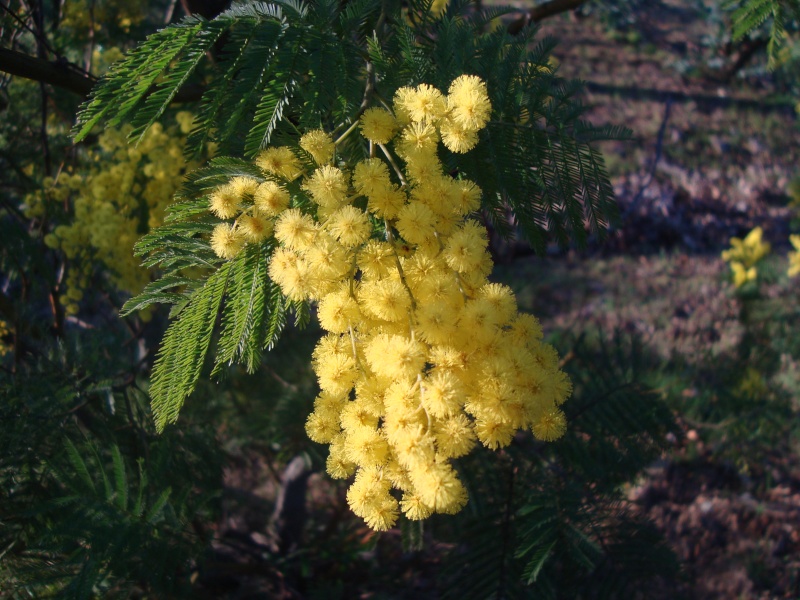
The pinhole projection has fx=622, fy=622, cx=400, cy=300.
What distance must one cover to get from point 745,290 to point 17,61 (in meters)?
4.91

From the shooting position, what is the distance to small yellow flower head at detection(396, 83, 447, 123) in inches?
37.7

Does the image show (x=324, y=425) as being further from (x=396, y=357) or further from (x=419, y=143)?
(x=419, y=143)

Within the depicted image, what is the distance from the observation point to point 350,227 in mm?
916

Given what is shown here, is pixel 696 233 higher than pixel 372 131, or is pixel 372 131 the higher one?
pixel 372 131

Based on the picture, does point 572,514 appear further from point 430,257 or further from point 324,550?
point 324,550

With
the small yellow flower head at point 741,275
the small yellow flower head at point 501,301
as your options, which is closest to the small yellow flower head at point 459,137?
the small yellow flower head at point 501,301

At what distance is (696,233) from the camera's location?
6.01 m

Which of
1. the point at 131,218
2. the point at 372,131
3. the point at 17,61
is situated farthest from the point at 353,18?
the point at 131,218

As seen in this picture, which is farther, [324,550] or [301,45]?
[324,550]

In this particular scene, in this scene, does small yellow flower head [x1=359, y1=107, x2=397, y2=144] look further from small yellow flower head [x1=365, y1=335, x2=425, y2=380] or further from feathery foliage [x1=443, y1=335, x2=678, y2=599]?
feathery foliage [x1=443, y1=335, x2=678, y2=599]

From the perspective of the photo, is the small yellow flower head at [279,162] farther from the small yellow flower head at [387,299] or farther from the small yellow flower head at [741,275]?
the small yellow flower head at [741,275]

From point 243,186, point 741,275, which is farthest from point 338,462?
point 741,275

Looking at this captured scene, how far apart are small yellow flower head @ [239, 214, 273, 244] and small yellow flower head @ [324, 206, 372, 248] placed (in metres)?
0.13

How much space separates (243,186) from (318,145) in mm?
140
